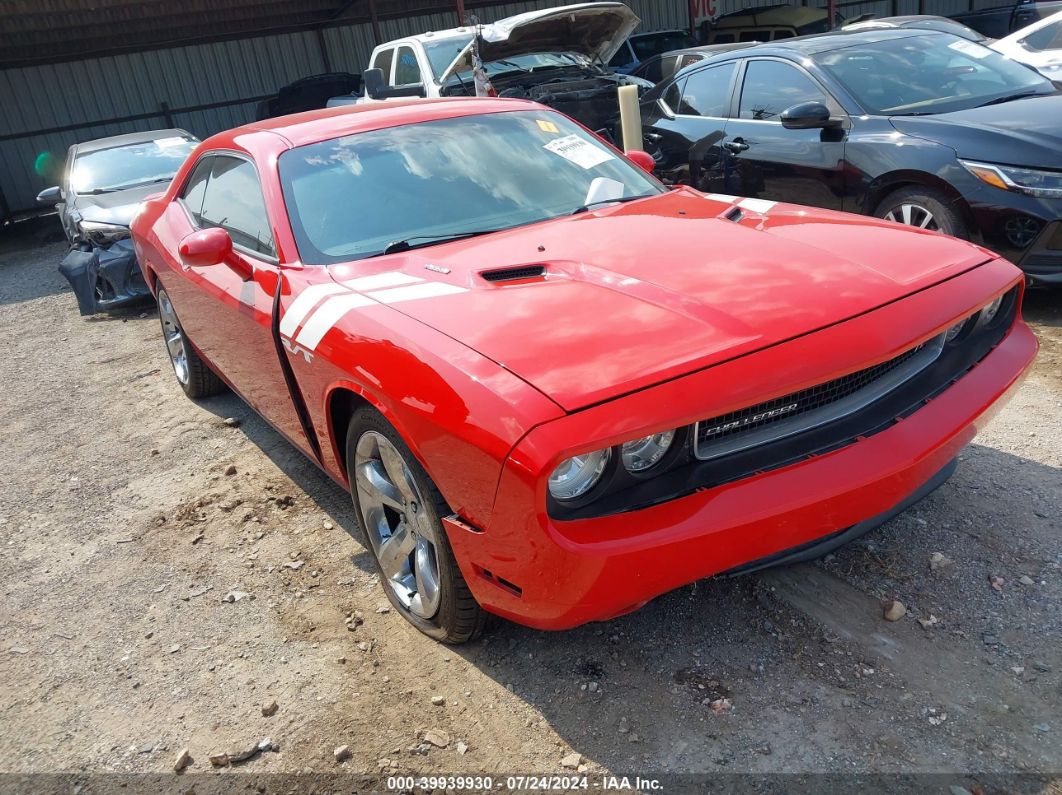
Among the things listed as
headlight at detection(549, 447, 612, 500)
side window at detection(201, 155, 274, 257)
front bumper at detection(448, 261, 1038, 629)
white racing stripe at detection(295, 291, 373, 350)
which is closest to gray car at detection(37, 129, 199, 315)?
side window at detection(201, 155, 274, 257)

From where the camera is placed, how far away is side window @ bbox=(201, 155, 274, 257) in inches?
128

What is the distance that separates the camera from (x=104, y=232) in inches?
303

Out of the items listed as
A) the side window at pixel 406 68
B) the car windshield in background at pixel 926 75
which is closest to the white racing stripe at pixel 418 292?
the car windshield in background at pixel 926 75

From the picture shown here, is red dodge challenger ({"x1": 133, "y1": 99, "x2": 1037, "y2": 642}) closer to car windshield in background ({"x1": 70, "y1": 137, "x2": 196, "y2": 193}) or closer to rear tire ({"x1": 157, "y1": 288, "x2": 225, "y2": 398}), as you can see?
rear tire ({"x1": 157, "y1": 288, "x2": 225, "y2": 398})

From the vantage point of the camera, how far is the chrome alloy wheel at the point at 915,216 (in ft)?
15.4

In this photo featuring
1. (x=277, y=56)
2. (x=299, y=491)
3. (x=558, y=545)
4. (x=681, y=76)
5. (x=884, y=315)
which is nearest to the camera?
(x=558, y=545)

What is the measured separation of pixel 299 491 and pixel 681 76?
4.76 metres

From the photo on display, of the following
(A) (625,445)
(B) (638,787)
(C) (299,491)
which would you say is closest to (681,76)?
(C) (299,491)

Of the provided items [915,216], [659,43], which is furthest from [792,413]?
[659,43]

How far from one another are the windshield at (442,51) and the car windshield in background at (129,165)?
292cm

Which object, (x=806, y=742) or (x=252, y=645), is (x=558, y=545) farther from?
(x=252, y=645)

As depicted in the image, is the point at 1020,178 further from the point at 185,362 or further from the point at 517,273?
the point at 185,362

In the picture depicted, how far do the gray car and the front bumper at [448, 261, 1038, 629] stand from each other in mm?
6612

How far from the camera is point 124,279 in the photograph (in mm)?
7559
